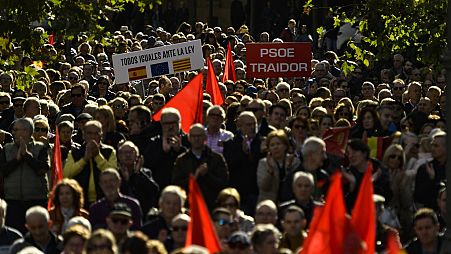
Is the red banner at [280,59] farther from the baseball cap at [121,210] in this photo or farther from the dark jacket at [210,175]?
the baseball cap at [121,210]

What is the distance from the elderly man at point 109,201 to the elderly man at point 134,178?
3.36ft

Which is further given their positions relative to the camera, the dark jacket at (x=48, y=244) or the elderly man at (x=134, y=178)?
the elderly man at (x=134, y=178)

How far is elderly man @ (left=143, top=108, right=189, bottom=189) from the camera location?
1706 centimetres

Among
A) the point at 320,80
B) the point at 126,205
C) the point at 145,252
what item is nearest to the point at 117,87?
the point at 320,80

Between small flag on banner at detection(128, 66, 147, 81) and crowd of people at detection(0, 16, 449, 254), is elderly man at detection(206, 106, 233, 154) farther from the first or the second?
small flag on banner at detection(128, 66, 147, 81)

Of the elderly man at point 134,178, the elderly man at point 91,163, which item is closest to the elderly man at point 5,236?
the elderly man at point 134,178

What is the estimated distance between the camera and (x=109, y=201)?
607 inches

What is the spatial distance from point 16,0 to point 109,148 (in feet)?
18.1

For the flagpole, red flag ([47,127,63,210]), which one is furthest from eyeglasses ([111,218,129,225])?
red flag ([47,127,63,210])

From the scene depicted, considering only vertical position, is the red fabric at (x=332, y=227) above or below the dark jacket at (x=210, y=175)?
above

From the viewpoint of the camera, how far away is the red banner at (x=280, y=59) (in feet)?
82.5

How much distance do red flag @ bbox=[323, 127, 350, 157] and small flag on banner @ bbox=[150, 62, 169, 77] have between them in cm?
690

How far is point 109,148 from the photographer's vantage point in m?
17.1

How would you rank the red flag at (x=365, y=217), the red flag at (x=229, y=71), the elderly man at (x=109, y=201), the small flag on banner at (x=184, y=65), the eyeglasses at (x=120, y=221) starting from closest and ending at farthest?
the red flag at (x=365, y=217), the eyeglasses at (x=120, y=221), the elderly man at (x=109, y=201), the small flag on banner at (x=184, y=65), the red flag at (x=229, y=71)
